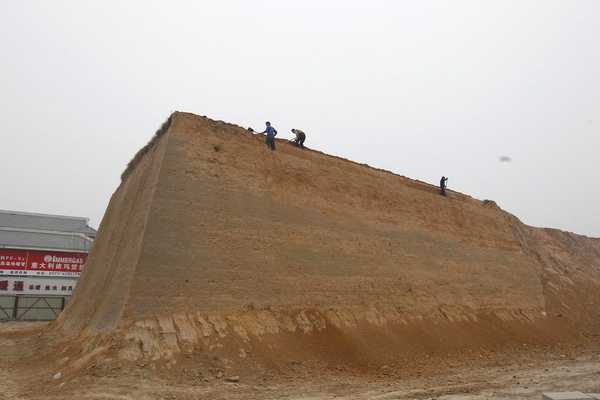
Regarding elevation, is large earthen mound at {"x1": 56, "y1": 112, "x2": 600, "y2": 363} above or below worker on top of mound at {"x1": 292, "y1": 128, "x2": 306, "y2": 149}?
below

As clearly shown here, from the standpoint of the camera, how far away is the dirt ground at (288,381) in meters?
8.10

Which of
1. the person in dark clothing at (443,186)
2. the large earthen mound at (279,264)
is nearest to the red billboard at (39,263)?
the large earthen mound at (279,264)

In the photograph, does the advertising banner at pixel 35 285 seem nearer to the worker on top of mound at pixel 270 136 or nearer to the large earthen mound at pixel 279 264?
the large earthen mound at pixel 279 264

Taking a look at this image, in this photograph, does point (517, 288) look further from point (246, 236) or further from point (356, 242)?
point (246, 236)

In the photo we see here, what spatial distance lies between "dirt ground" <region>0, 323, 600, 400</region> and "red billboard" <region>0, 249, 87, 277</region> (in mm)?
9733

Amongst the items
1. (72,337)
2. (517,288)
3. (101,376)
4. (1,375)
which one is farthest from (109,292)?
(517,288)

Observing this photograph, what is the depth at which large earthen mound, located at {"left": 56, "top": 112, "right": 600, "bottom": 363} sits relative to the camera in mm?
10297

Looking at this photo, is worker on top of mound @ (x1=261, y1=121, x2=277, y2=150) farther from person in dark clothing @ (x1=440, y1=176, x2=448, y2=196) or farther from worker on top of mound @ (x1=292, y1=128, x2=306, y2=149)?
person in dark clothing @ (x1=440, y1=176, x2=448, y2=196)

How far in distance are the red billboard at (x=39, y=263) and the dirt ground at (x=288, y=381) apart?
31.9 feet

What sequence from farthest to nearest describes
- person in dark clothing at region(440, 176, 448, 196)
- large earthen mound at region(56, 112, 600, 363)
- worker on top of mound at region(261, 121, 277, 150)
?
person in dark clothing at region(440, 176, 448, 196), worker on top of mound at region(261, 121, 277, 150), large earthen mound at region(56, 112, 600, 363)

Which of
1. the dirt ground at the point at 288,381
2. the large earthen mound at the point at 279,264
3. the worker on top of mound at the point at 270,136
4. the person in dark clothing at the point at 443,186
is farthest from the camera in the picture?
the person in dark clothing at the point at 443,186

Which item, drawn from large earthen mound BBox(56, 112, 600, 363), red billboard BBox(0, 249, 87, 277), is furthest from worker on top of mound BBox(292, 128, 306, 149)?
red billboard BBox(0, 249, 87, 277)

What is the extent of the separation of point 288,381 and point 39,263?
1694 centimetres

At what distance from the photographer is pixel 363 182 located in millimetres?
16250
